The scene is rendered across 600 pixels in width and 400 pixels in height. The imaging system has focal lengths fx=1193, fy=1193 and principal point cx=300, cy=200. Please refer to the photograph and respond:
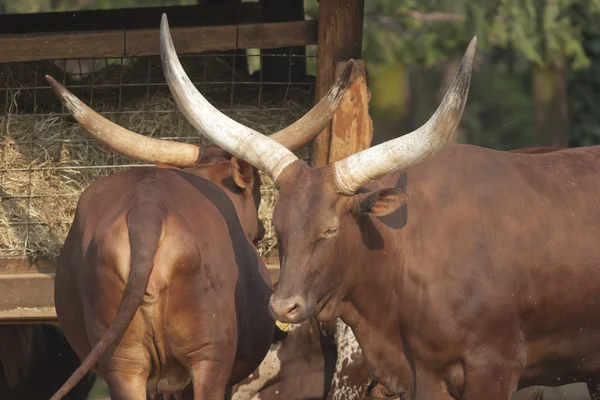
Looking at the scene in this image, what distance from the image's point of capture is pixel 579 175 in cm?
560

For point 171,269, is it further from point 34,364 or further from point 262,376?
point 34,364

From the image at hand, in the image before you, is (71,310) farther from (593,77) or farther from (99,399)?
(593,77)

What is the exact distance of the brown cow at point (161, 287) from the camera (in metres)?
4.96

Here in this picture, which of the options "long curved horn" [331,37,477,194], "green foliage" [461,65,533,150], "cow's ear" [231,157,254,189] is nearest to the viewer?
"long curved horn" [331,37,477,194]

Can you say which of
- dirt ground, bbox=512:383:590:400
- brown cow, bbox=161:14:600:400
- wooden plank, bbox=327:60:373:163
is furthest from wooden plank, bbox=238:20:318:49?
dirt ground, bbox=512:383:590:400

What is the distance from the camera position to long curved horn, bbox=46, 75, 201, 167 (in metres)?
6.00

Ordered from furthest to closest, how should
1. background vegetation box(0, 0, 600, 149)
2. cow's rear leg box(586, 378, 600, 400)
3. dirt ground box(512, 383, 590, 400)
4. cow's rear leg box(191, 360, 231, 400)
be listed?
background vegetation box(0, 0, 600, 149), dirt ground box(512, 383, 590, 400), cow's rear leg box(586, 378, 600, 400), cow's rear leg box(191, 360, 231, 400)

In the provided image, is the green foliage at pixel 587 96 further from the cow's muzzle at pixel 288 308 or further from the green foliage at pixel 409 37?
the cow's muzzle at pixel 288 308

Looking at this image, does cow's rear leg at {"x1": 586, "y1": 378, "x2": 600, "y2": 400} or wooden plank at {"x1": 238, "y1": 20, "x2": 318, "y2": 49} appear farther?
wooden plank at {"x1": 238, "y1": 20, "x2": 318, "y2": 49}

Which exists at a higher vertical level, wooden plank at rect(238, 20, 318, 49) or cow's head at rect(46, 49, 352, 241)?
wooden plank at rect(238, 20, 318, 49)

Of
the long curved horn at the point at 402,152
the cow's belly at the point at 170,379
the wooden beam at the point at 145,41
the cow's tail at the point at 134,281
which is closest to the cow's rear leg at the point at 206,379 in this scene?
the cow's belly at the point at 170,379

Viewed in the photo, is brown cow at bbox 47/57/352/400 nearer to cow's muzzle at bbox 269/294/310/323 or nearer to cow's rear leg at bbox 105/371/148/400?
cow's rear leg at bbox 105/371/148/400

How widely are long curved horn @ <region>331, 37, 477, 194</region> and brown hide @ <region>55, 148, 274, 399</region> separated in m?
0.72

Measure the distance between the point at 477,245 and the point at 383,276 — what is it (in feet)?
1.42
